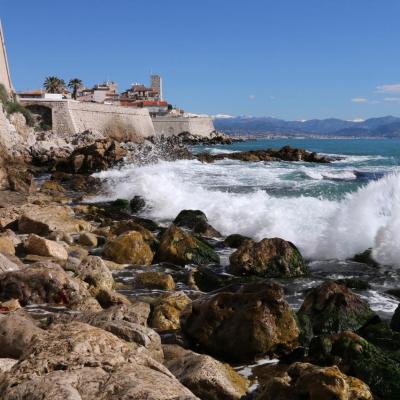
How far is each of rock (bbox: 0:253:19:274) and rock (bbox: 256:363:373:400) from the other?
14.1ft

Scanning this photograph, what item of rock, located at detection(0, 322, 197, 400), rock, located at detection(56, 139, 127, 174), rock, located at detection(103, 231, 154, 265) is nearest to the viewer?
rock, located at detection(0, 322, 197, 400)

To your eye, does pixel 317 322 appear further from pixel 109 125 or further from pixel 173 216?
pixel 109 125

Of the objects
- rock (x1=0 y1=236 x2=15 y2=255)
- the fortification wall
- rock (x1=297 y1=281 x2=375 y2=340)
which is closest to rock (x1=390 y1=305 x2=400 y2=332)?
rock (x1=297 y1=281 x2=375 y2=340)

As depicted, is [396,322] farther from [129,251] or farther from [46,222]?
[46,222]

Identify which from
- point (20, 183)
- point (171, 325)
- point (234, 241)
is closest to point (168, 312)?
point (171, 325)

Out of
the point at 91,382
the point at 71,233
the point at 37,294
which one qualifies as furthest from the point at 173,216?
the point at 91,382

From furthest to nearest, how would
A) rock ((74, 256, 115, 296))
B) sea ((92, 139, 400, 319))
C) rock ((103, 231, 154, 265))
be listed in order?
rock ((103, 231, 154, 265))
sea ((92, 139, 400, 319))
rock ((74, 256, 115, 296))

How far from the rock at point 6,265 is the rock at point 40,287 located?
0.49m

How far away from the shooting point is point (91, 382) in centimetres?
284

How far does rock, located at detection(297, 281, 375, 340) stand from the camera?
18.9ft

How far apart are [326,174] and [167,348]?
25688mm

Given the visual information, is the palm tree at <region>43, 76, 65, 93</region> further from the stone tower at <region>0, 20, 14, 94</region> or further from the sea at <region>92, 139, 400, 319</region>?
the sea at <region>92, 139, 400, 319</region>

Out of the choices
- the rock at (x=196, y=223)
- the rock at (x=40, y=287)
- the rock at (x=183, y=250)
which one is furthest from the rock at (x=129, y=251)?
the rock at (x=196, y=223)

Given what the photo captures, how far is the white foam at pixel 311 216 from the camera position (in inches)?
412
